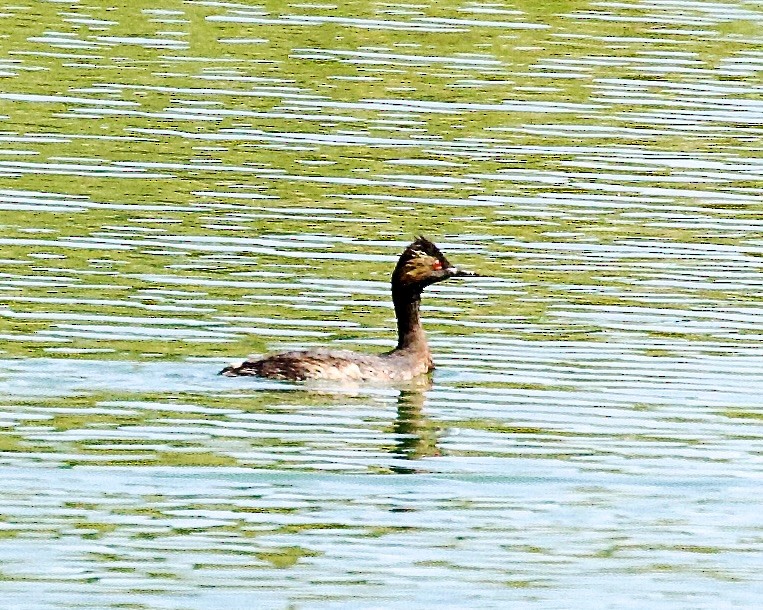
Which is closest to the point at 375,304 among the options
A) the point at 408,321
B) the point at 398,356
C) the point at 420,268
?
the point at 420,268

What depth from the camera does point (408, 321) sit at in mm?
18828

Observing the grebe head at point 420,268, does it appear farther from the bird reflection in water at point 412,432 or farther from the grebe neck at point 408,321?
the bird reflection in water at point 412,432

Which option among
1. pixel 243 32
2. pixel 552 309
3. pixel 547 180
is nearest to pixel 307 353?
pixel 552 309

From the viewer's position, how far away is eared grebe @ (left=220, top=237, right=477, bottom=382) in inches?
677

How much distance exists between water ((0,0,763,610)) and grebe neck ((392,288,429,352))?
34 centimetres

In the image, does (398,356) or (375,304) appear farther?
(375,304)

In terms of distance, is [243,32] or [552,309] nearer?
[552,309]

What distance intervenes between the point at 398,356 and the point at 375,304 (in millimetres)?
2154

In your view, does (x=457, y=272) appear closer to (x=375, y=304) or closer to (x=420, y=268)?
(x=420, y=268)

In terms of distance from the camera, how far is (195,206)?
22.9m

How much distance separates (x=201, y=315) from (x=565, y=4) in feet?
60.9

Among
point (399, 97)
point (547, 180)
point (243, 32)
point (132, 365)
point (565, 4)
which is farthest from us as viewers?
point (565, 4)

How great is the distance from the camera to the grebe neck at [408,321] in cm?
1841

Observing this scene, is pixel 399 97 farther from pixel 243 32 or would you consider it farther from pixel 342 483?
pixel 342 483
